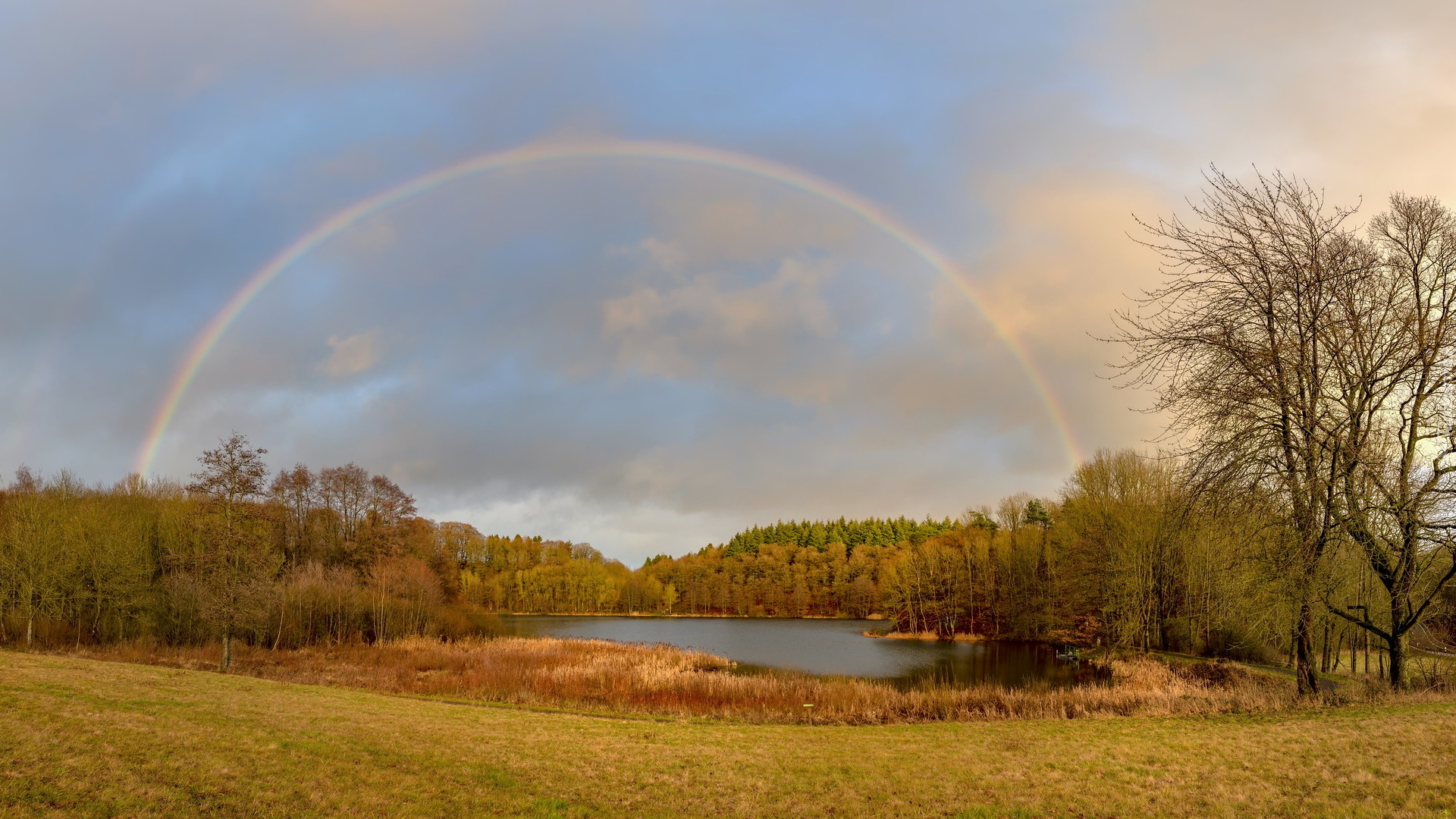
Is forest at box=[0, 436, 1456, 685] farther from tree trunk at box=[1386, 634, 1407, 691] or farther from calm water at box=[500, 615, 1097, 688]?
calm water at box=[500, 615, 1097, 688]

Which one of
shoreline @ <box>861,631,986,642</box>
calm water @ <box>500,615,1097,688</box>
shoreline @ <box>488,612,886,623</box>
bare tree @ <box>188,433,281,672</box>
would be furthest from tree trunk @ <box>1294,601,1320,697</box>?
shoreline @ <box>488,612,886,623</box>

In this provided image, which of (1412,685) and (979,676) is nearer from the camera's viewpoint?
(1412,685)

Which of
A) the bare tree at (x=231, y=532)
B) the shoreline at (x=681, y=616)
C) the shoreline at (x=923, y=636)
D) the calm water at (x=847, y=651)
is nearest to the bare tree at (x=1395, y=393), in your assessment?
the calm water at (x=847, y=651)

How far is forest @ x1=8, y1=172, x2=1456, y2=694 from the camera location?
14.6m

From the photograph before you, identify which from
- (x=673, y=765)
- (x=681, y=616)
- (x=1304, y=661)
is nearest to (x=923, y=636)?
(x=681, y=616)

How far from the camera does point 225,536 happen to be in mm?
24531

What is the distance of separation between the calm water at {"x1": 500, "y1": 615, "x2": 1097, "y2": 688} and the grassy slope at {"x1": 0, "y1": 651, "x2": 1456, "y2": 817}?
56.8ft

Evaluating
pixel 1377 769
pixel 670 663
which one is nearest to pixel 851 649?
pixel 670 663

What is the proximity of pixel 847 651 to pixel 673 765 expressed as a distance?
124 feet

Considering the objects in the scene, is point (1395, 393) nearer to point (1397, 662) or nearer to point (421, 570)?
point (1397, 662)

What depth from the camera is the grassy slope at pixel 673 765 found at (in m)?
7.69

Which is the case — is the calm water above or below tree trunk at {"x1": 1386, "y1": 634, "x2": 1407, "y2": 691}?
below

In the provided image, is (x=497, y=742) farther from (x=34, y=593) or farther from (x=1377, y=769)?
(x=34, y=593)

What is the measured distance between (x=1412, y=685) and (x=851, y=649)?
3461 cm
